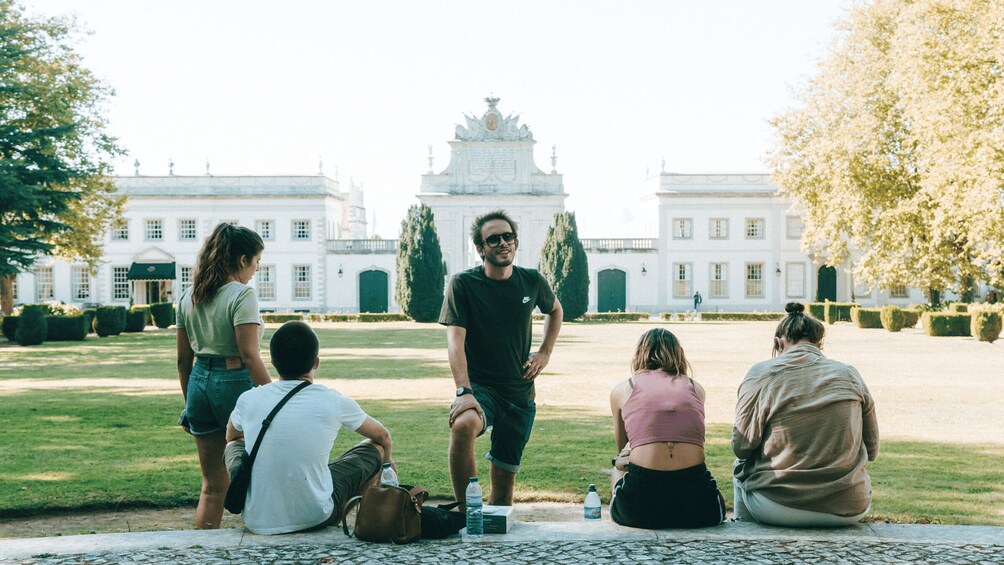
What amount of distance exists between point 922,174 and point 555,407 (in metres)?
18.8

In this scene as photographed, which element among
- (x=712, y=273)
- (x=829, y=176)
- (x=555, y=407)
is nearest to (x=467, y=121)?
(x=712, y=273)

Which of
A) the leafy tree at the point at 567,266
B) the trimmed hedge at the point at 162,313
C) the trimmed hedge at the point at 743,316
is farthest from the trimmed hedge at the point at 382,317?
the trimmed hedge at the point at 743,316

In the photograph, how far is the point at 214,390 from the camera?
465 centimetres

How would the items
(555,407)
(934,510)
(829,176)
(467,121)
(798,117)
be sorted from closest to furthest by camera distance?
(934,510) < (555,407) < (829,176) < (798,117) < (467,121)

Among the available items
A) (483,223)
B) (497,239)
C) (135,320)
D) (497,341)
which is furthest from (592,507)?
(135,320)

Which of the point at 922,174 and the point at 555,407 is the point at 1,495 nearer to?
the point at 555,407

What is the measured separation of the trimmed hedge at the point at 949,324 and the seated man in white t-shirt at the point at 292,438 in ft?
82.2

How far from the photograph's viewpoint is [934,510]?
5781mm

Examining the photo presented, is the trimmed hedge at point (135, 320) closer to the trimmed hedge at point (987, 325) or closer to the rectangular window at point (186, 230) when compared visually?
the rectangular window at point (186, 230)

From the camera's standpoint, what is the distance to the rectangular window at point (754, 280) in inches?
1897

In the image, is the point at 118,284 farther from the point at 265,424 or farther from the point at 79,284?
the point at 265,424

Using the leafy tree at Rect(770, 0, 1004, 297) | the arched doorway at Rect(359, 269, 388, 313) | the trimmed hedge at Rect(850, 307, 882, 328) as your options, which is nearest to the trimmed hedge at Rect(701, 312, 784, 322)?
the leafy tree at Rect(770, 0, 1004, 297)

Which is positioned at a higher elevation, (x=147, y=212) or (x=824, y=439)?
(x=147, y=212)

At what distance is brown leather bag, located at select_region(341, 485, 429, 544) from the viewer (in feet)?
14.1
